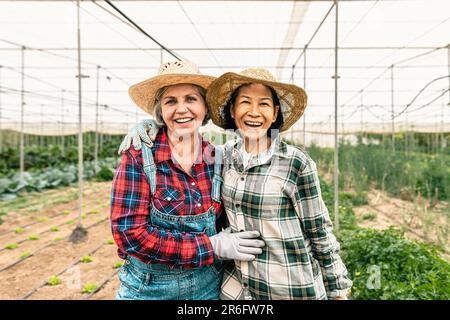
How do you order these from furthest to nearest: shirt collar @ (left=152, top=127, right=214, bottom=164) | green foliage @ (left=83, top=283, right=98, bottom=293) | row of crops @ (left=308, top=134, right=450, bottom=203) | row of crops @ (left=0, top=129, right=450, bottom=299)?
1. row of crops @ (left=308, top=134, right=450, bottom=203)
2. green foliage @ (left=83, top=283, right=98, bottom=293)
3. row of crops @ (left=0, top=129, right=450, bottom=299)
4. shirt collar @ (left=152, top=127, right=214, bottom=164)

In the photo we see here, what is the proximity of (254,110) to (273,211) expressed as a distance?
38 centimetres

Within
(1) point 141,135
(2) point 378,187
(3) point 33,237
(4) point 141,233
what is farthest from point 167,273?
(2) point 378,187

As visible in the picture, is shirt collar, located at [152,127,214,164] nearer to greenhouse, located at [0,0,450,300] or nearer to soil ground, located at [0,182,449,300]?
greenhouse, located at [0,0,450,300]

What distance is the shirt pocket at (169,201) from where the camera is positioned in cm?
128

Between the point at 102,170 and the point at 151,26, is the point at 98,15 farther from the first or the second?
the point at 102,170

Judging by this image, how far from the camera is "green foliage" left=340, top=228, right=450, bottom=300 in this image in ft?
8.20

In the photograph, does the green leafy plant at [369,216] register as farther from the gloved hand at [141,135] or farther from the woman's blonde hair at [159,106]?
the gloved hand at [141,135]

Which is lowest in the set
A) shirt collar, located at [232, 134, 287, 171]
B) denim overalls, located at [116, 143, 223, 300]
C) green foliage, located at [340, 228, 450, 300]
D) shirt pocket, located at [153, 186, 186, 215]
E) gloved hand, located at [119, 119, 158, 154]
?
green foliage, located at [340, 228, 450, 300]

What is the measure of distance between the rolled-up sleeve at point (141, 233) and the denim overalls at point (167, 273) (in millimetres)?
37

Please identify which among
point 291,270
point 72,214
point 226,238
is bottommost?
point 72,214

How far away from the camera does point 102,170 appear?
10297mm

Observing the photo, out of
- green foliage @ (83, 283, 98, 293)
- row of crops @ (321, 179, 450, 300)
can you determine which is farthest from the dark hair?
green foliage @ (83, 283, 98, 293)
